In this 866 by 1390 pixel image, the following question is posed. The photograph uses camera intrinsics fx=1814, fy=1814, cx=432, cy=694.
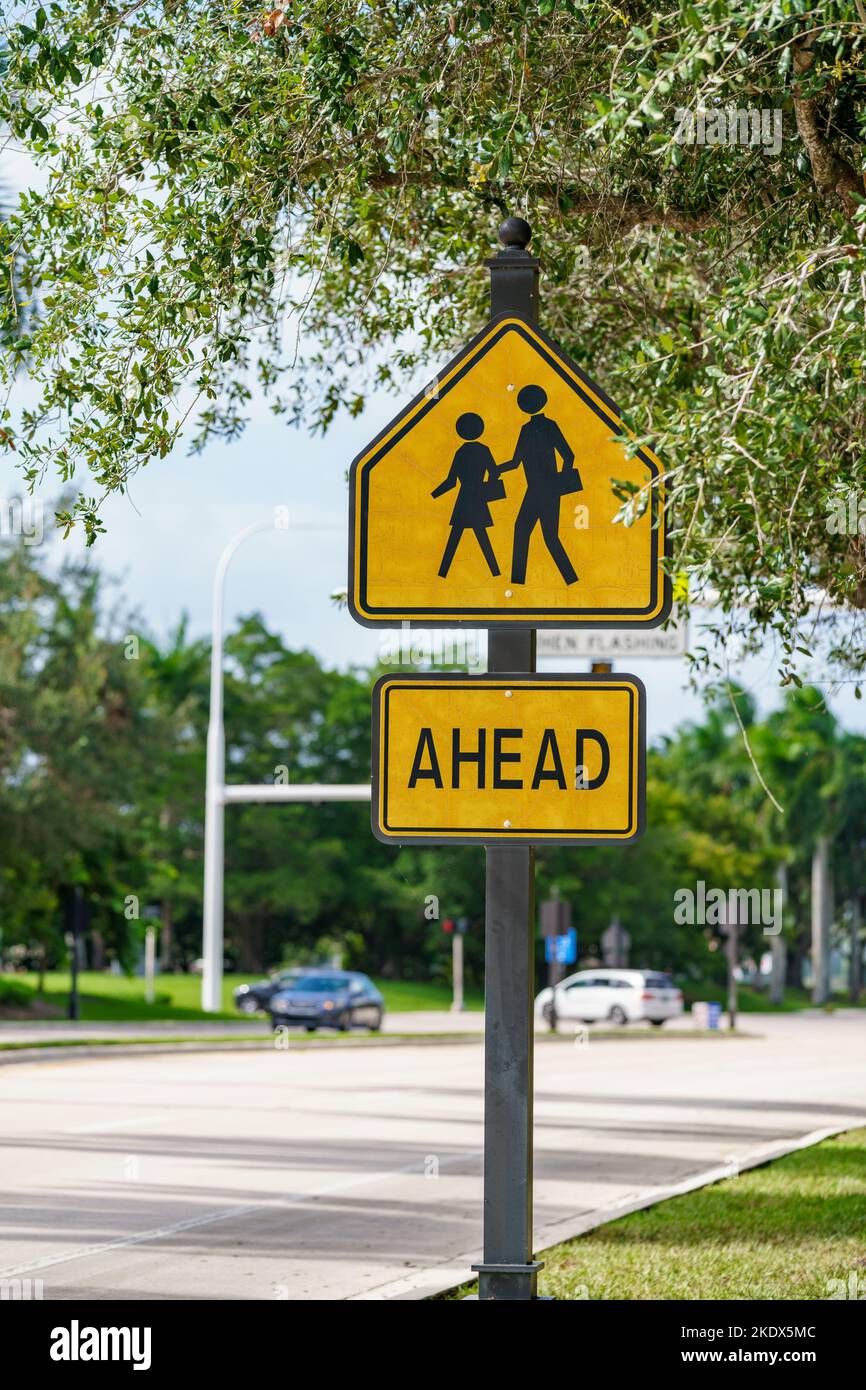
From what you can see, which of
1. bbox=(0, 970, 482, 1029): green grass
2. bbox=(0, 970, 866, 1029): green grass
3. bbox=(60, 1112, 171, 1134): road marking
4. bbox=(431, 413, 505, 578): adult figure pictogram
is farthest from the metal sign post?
bbox=(0, 970, 482, 1029): green grass

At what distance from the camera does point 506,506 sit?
4031mm

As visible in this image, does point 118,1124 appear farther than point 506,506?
Yes

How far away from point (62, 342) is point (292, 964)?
71065 mm

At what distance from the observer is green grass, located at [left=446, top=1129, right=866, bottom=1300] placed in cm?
740

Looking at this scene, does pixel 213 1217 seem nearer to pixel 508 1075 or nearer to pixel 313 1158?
pixel 313 1158

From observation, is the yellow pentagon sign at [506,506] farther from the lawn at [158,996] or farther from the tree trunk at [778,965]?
the tree trunk at [778,965]

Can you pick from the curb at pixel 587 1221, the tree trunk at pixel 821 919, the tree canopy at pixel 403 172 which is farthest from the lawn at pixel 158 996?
the tree canopy at pixel 403 172

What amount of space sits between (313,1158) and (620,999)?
33360 mm

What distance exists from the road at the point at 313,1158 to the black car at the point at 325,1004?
9.33 metres

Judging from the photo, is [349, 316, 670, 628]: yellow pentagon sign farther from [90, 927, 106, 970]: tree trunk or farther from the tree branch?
[90, 927, 106, 970]: tree trunk

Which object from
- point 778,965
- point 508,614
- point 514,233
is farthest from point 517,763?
point 778,965

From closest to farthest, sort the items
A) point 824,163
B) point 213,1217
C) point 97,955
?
1. point 824,163
2. point 213,1217
3. point 97,955

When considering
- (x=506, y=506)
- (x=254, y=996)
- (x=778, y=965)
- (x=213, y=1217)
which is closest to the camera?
(x=506, y=506)

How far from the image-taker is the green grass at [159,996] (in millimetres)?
39094
